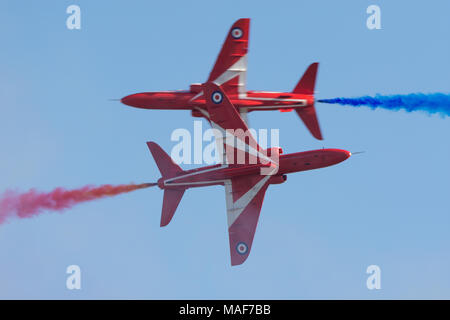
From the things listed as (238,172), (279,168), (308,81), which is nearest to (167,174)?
(238,172)

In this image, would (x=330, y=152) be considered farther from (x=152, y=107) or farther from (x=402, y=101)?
(x=152, y=107)

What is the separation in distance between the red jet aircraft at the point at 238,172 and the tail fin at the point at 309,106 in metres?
1.22

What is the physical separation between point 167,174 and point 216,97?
560cm

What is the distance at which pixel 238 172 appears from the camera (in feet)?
174

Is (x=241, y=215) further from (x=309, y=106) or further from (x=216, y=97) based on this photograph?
(x=309, y=106)

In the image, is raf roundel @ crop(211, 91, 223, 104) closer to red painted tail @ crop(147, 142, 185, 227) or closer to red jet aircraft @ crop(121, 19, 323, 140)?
red jet aircraft @ crop(121, 19, 323, 140)

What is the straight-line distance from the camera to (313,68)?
52.9 m

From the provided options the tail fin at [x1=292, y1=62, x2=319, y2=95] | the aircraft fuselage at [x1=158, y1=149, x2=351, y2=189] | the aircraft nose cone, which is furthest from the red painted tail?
the tail fin at [x1=292, y1=62, x2=319, y2=95]

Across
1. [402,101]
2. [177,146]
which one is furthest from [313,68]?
[177,146]

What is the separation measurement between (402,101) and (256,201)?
9454 mm

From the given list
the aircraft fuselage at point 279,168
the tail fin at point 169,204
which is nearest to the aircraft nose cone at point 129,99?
the aircraft fuselage at point 279,168

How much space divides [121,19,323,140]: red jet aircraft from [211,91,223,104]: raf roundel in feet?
3.50

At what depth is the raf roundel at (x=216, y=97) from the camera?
52094mm

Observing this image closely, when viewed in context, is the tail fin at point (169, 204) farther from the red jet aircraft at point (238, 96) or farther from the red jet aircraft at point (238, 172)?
the red jet aircraft at point (238, 96)
